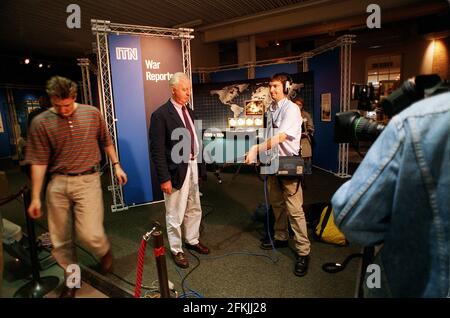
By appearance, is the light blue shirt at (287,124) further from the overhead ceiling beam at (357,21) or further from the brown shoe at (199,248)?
the overhead ceiling beam at (357,21)

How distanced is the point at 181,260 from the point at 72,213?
1022 millimetres

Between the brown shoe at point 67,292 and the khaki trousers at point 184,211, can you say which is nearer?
the brown shoe at point 67,292

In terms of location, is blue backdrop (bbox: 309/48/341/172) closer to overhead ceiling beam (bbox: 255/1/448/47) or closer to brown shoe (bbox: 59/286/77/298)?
overhead ceiling beam (bbox: 255/1/448/47)

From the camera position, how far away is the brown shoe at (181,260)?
8.11ft

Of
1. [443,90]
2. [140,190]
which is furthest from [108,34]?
[443,90]

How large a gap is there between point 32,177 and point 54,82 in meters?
0.57

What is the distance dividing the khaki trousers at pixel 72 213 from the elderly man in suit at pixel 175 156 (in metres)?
0.58

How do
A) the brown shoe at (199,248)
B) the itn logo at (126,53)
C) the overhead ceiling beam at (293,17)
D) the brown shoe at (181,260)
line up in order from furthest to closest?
the overhead ceiling beam at (293,17), the itn logo at (126,53), the brown shoe at (199,248), the brown shoe at (181,260)

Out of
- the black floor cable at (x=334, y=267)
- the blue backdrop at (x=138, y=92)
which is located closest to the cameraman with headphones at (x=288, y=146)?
the black floor cable at (x=334, y=267)

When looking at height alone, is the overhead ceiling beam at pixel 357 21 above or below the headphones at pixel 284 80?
above

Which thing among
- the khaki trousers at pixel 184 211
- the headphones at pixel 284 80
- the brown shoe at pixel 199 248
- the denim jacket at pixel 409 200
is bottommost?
the brown shoe at pixel 199 248

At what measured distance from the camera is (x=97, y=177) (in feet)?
6.36

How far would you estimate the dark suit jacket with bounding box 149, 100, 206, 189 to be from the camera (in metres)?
2.35
